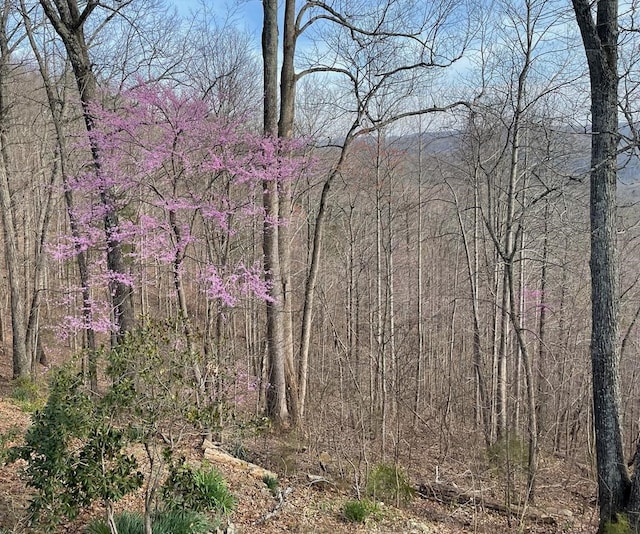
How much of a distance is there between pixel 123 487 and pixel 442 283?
1666 cm

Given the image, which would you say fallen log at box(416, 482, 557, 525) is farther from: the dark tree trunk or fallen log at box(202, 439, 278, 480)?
fallen log at box(202, 439, 278, 480)

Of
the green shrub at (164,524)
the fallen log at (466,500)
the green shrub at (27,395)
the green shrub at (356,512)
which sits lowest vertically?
the fallen log at (466,500)

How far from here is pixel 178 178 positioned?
679 centimetres

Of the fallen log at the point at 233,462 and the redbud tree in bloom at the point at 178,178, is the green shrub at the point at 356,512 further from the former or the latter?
the redbud tree in bloom at the point at 178,178

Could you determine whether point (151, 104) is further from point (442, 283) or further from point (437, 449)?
point (442, 283)

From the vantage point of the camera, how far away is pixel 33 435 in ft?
9.43

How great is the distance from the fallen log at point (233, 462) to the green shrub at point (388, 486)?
1.13 metres

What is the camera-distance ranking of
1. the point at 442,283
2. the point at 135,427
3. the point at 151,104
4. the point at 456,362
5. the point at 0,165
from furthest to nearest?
1. the point at 442,283
2. the point at 456,362
3. the point at 0,165
4. the point at 151,104
5. the point at 135,427

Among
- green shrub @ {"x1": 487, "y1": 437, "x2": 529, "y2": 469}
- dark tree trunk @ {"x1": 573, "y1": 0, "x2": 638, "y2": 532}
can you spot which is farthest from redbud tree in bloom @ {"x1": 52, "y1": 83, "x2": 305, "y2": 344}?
green shrub @ {"x1": 487, "y1": 437, "x2": 529, "y2": 469}

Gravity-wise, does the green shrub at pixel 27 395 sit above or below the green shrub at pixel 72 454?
below

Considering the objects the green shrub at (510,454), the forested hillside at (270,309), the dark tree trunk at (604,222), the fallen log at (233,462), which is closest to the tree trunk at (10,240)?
the forested hillside at (270,309)

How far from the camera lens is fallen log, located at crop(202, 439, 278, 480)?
5.48 m

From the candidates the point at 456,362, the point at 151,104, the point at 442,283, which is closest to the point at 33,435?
the point at 151,104

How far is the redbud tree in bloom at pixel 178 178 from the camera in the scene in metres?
6.64
